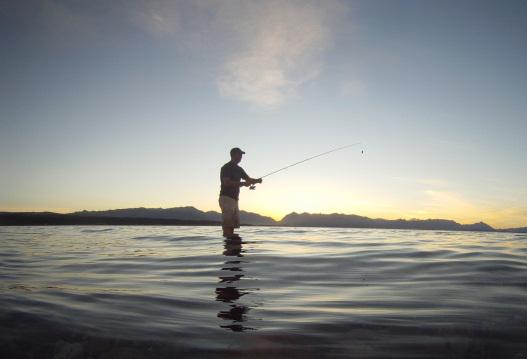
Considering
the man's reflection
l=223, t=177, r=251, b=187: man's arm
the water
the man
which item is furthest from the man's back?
the water

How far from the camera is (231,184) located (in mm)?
11242

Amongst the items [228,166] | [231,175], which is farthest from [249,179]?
[228,166]

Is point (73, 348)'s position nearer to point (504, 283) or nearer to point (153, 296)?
point (153, 296)

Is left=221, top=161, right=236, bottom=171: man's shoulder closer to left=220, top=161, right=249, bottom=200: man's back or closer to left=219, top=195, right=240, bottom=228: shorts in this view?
left=220, top=161, right=249, bottom=200: man's back

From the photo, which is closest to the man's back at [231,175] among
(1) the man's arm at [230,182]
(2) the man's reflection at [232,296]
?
(1) the man's arm at [230,182]

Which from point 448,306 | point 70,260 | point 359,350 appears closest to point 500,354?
point 359,350

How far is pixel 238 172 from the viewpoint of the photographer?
11484mm

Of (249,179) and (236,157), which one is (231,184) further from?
(236,157)

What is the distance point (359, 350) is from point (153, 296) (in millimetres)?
2446

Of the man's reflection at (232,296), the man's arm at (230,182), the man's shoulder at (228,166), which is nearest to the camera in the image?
the man's reflection at (232,296)

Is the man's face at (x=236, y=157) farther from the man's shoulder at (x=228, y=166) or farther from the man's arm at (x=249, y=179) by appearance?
the man's arm at (x=249, y=179)

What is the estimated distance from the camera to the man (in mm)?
11258

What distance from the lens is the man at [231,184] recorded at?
443 inches

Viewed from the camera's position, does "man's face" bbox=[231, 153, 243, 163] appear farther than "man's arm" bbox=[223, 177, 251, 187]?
Yes
